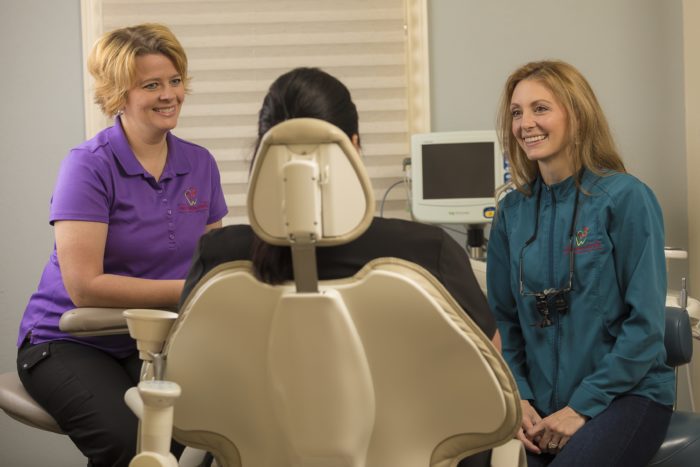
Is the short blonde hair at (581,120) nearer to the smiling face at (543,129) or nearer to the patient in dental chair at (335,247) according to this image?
the smiling face at (543,129)

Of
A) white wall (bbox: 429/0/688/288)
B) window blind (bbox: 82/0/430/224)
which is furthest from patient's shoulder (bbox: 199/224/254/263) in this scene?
white wall (bbox: 429/0/688/288)

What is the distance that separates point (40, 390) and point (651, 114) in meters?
2.54

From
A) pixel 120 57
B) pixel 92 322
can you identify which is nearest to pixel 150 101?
pixel 120 57

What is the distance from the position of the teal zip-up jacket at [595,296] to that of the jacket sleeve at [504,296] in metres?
0.01

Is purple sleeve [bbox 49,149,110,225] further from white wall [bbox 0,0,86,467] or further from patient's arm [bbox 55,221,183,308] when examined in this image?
white wall [bbox 0,0,86,467]

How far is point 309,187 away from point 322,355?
24cm

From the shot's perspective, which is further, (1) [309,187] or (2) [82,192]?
(2) [82,192]

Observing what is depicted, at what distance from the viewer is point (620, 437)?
1.66 meters

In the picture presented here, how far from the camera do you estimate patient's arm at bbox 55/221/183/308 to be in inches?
74.1

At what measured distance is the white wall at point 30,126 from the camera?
328 centimetres

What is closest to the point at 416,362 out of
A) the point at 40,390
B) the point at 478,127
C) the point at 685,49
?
the point at 40,390

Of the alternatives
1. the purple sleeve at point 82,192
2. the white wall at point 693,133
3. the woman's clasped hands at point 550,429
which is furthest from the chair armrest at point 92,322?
the white wall at point 693,133

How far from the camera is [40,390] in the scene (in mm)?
1838

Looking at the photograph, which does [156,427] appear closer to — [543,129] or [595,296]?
[595,296]
